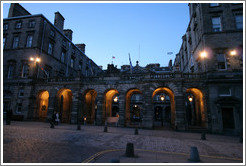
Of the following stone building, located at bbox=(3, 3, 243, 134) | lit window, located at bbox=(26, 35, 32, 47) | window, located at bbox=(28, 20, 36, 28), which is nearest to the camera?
stone building, located at bbox=(3, 3, 243, 134)

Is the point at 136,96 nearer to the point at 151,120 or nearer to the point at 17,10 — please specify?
the point at 151,120

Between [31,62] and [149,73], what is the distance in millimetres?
21732

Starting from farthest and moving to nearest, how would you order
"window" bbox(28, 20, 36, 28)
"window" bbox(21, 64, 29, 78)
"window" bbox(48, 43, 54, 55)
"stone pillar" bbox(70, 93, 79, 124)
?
"window" bbox(48, 43, 54, 55)
"window" bbox(28, 20, 36, 28)
"window" bbox(21, 64, 29, 78)
"stone pillar" bbox(70, 93, 79, 124)

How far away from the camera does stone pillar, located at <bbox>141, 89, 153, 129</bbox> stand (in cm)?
1912

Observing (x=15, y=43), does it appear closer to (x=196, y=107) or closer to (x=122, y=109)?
(x=122, y=109)

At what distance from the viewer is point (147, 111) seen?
19594mm

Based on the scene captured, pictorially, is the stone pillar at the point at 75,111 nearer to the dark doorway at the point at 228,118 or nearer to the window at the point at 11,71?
the window at the point at 11,71

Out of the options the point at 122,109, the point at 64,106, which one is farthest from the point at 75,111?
the point at 122,109

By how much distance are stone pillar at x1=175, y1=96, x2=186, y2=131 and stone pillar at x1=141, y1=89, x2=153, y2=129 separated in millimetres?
3367

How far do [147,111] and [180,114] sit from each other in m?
4.34

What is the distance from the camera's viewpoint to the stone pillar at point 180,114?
59.3 ft

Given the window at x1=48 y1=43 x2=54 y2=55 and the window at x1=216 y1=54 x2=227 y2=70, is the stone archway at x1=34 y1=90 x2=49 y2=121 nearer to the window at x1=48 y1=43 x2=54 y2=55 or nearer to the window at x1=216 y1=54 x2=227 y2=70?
the window at x1=48 y1=43 x2=54 y2=55

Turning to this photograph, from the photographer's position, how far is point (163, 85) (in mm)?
20016

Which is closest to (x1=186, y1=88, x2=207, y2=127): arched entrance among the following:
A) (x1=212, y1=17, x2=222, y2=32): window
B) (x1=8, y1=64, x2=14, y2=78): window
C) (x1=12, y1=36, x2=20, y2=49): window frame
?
(x1=212, y1=17, x2=222, y2=32): window
